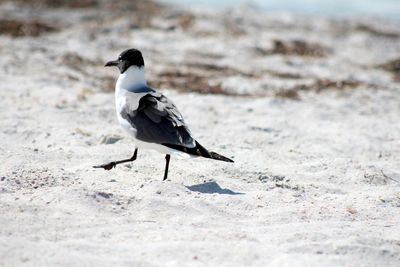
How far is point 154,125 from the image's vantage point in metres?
4.91

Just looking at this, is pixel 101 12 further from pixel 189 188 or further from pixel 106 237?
pixel 106 237

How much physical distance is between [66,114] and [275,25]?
9.32 m

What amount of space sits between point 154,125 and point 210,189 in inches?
24.5

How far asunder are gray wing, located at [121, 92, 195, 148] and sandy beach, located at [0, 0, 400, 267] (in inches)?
13.2

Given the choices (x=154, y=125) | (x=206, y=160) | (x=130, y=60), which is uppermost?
(x=130, y=60)

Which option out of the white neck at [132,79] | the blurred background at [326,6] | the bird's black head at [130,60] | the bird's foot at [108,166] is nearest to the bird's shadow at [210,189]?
the bird's foot at [108,166]

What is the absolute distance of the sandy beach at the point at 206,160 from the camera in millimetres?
3918

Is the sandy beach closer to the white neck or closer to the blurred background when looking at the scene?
the white neck

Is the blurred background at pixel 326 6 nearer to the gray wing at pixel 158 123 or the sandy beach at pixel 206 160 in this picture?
the sandy beach at pixel 206 160

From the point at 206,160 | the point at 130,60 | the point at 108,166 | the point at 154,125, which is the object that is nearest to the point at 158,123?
the point at 154,125

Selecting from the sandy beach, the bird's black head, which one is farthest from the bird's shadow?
the bird's black head

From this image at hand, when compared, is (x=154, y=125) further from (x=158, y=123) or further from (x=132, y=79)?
(x=132, y=79)

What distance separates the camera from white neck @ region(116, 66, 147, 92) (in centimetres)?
544

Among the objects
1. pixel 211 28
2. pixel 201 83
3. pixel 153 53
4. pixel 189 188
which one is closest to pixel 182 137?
pixel 189 188
